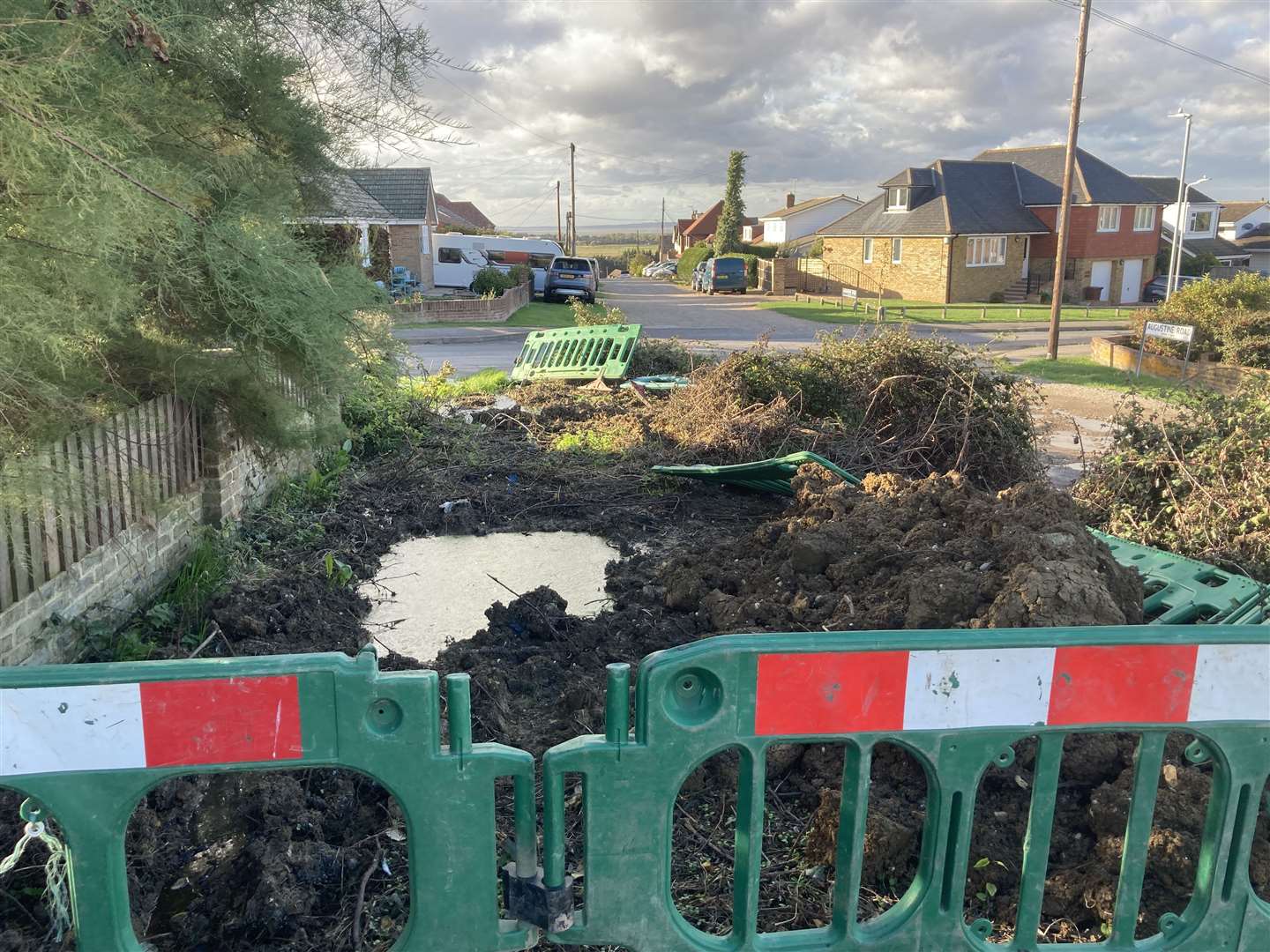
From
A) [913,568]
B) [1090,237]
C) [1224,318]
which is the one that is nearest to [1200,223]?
[1090,237]

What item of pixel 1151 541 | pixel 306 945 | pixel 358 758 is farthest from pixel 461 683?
pixel 1151 541

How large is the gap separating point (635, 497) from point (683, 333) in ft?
62.8

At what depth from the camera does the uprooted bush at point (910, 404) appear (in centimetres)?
832

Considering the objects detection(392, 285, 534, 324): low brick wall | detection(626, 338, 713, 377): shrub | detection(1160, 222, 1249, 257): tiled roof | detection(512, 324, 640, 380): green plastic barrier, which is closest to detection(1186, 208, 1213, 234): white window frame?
detection(1160, 222, 1249, 257): tiled roof

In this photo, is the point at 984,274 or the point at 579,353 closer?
the point at 579,353

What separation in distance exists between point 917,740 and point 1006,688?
0.25m

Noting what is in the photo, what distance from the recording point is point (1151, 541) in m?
6.57

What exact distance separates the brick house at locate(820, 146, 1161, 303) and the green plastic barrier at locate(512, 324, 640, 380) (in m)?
30.6

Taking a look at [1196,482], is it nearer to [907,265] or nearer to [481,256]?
[481,256]

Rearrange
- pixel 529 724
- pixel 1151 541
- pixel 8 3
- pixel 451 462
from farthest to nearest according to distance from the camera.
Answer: pixel 451 462 < pixel 1151 541 < pixel 529 724 < pixel 8 3

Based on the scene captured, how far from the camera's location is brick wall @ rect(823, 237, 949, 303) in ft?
137

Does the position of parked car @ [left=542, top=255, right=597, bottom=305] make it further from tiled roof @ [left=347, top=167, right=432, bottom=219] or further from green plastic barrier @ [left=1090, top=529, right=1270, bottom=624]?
green plastic barrier @ [left=1090, top=529, right=1270, bottom=624]

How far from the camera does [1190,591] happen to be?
5289mm

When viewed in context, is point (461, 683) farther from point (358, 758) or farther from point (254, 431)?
point (254, 431)
